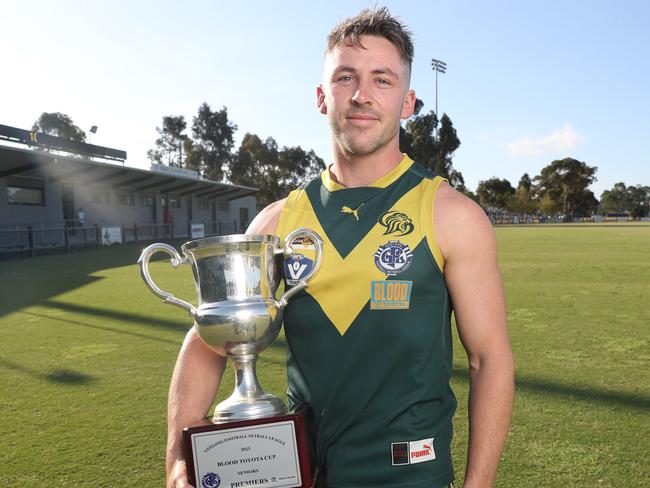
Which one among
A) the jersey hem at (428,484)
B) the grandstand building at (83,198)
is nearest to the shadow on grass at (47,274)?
the grandstand building at (83,198)

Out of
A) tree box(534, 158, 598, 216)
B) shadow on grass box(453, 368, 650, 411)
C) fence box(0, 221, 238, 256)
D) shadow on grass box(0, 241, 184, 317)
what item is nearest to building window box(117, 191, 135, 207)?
fence box(0, 221, 238, 256)

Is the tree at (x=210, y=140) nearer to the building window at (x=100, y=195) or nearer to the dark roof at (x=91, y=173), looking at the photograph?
the dark roof at (x=91, y=173)

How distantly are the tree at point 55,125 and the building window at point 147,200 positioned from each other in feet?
130

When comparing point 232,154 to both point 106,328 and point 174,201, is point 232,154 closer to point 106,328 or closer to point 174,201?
point 174,201

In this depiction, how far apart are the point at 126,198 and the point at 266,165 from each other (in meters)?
39.4

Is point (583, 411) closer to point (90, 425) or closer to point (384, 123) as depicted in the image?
point (384, 123)

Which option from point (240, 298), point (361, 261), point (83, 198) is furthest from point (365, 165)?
point (83, 198)

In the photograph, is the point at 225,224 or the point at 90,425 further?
the point at 225,224

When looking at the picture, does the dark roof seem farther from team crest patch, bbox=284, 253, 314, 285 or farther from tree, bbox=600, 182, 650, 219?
tree, bbox=600, 182, 650, 219

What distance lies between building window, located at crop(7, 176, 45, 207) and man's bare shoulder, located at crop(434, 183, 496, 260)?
23.9m

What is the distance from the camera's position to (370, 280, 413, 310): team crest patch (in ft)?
5.29

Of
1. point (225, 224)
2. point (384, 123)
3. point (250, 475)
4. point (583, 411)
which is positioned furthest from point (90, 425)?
point (225, 224)

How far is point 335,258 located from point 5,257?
66.9 ft

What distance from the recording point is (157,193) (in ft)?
111
